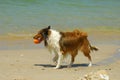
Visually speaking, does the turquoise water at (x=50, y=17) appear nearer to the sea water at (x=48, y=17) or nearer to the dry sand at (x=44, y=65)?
the sea water at (x=48, y=17)

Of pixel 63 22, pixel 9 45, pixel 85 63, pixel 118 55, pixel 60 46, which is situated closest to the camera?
pixel 60 46

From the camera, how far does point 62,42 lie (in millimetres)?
9812

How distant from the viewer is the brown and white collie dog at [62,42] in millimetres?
9719

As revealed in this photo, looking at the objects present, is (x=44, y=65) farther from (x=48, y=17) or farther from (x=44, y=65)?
(x=48, y=17)

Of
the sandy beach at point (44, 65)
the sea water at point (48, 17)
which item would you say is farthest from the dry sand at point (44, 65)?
the sea water at point (48, 17)

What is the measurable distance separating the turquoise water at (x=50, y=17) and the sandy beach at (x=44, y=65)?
324cm

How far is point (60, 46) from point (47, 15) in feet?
29.4

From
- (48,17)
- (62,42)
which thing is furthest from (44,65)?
(48,17)

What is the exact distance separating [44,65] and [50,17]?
27.4 feet

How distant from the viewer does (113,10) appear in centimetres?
2264

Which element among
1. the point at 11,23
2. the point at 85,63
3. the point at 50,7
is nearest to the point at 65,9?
the point at 50,7

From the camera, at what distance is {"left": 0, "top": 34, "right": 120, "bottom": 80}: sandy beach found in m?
8.59

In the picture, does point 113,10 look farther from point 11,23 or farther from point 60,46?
point 60,46

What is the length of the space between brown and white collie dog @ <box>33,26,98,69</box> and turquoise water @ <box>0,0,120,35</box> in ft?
15.2
